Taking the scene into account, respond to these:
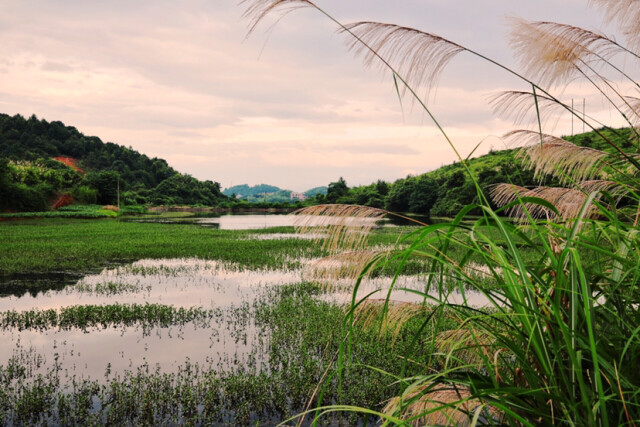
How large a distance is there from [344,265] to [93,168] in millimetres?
136046

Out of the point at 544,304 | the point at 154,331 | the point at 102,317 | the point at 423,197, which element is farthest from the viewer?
the point at 423,197

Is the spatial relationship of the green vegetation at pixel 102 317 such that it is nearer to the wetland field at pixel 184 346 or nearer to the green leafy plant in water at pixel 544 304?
the wetland field at pixel 184 346

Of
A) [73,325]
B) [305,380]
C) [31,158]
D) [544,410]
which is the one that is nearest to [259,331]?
[305,380]

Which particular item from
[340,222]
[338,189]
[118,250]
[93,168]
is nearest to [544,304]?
[340,222]

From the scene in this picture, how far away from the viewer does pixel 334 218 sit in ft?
9.57

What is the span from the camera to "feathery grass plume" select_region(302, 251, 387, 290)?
9.00ft

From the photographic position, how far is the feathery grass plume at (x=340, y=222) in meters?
2.86

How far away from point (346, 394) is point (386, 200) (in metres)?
87.4

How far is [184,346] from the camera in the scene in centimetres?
929

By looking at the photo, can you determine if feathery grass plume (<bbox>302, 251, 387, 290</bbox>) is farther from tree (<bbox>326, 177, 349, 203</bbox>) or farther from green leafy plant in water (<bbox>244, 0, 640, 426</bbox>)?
tree (<bbox>326, 177, 349, 203</bbox>)

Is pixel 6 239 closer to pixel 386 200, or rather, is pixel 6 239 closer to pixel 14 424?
pixel 14 424

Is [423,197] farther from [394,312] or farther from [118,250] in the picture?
[394,312]

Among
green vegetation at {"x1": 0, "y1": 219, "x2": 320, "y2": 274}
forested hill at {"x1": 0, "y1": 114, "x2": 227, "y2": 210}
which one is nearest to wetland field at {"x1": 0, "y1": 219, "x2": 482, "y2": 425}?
green vegetation at {"x1": 0, "y1": 219, "x2": 320, "y2": 274}

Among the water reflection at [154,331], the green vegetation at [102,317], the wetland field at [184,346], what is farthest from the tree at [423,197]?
the green vegetation at [102,317]
